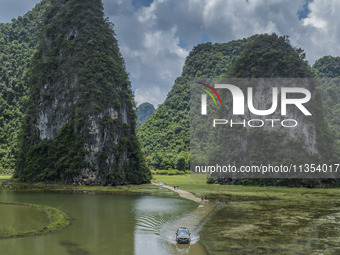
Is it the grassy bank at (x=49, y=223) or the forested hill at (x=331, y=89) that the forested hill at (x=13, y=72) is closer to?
the grassy bank at (x=49, y=223)

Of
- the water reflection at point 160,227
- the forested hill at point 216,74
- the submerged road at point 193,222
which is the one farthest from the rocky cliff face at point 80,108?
the submerged road at point 193,222

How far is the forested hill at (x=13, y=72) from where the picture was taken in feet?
260

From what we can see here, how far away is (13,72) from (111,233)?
8748 centimetres

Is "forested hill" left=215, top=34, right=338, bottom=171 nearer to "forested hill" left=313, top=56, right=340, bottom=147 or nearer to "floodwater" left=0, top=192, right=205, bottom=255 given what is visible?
"forested hill" left=313, top=56, right=340, bottom=147

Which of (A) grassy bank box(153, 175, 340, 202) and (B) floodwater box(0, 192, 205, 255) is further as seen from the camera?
(A) grassy bank box(153, 175, 340, 202)

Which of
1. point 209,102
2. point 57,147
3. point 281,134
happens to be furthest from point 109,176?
point 209,102

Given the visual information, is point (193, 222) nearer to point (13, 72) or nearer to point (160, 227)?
point (160, 227)

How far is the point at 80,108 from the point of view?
61.4 m

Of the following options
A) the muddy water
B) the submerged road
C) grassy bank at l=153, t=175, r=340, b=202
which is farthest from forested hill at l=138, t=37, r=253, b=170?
the muddy water

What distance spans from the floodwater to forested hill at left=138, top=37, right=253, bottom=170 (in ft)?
196

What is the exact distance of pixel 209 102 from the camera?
362ft

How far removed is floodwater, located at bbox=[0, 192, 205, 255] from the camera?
1775 cm

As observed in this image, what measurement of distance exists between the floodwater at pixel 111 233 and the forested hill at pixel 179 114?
59.9 m

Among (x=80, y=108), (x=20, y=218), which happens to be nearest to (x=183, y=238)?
(x=20, y=218)
